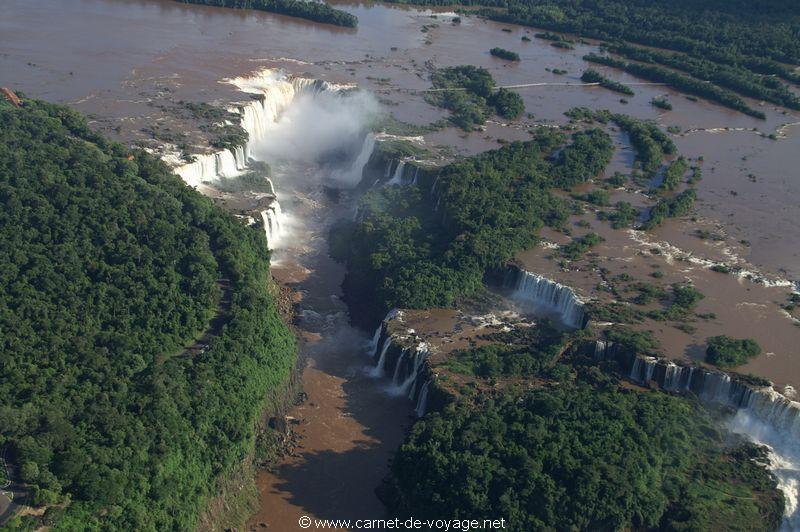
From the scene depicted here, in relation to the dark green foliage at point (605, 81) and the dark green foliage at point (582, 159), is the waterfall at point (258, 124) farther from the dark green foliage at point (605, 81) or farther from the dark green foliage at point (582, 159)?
the dark green foliage at point (605, 81)

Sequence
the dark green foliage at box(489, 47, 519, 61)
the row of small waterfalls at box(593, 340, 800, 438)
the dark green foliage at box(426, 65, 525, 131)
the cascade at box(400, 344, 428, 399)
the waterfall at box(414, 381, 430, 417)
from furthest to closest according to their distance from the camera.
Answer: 1. the dark green foliage at box(489, 47, 519, 61)
2. the dark green foliage at box(426, 65, 525, 131)
3. the cascade at box(400, 344, 428, 399)
4. the waterfall at box(414, 381, 430, 417)
5. the row of small waterfalls at box(593, 340, 800, 438)

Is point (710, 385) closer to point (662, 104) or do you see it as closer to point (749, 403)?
→ point (749, 403)

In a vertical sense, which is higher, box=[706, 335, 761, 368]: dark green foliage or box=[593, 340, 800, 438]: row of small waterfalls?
box=[706, 335, 761, 368]: dark green foliage

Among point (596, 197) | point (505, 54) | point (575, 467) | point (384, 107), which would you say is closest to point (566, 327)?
point (575, 467)

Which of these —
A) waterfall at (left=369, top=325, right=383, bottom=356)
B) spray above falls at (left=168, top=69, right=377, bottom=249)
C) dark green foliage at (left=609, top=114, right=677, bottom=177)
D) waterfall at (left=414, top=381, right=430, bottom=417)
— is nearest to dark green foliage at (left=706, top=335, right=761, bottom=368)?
waterfall at (left=414, top=381, right=430, bottom=417)

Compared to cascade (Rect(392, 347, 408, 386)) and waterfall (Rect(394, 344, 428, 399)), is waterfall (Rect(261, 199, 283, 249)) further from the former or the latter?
waterfall (Rect(394, 344, 428, 399))

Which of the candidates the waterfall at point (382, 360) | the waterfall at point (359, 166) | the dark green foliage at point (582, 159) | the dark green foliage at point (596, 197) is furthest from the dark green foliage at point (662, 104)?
the waterfall at point (382, 360)

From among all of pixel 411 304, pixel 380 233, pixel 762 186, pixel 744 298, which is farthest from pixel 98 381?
pixel 762 186

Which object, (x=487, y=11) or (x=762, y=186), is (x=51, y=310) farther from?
(x=487, y=11)
